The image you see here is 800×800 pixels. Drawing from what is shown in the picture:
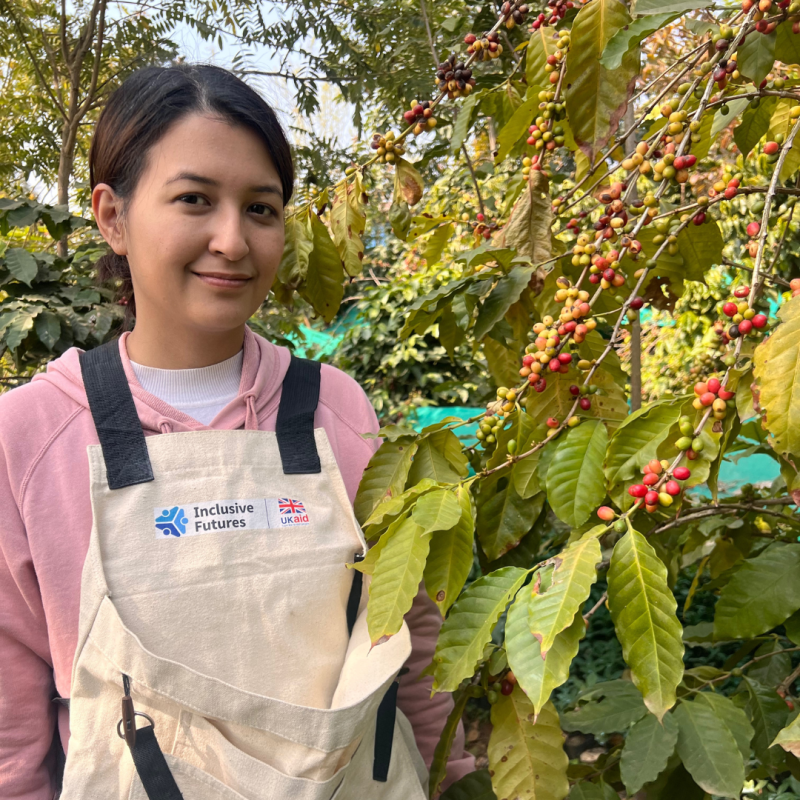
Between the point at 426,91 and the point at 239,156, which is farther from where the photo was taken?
the point at 426,91

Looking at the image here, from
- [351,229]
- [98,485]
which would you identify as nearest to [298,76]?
[351,229]

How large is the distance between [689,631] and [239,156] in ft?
5.22

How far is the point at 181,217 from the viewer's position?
3.36ft

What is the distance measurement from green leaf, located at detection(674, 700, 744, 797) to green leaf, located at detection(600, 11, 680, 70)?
0.89m

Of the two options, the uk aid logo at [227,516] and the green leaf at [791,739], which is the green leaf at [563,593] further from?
the uk aid logo at [227,516]

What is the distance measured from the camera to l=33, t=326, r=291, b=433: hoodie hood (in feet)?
3.44

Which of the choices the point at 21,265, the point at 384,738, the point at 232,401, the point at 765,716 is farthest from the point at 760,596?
the point at 21,265

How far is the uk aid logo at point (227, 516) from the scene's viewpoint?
3.18 ft

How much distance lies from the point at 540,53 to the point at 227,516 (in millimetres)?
922

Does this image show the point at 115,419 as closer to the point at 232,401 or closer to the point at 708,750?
the point at 232,401

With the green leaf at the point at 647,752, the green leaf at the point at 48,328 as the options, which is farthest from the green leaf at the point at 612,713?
the green leaf at the point at 48,328

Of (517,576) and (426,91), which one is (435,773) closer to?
(517,576)

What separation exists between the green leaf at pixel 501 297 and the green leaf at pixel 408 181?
1.11 feet

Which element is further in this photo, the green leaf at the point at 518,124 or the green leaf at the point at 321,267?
the green leaf at the point at 321,267
